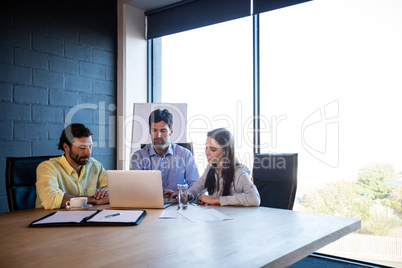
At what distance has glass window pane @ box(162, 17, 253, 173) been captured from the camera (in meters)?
3.62

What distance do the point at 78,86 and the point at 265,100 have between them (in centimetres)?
191

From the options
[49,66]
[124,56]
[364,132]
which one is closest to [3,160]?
[49,66]

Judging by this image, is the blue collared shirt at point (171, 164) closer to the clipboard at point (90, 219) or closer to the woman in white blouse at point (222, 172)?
the woman in white blouse at point (222, 172)

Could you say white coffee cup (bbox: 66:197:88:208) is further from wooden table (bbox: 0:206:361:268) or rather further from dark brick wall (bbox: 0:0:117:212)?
dark brick wall (bbox: 0:0:117:212)

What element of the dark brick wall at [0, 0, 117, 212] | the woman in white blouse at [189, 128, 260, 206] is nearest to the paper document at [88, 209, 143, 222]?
the woman in white blouse at [189, 128, 260, 206]

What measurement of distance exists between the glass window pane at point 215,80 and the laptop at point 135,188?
4.98 feet

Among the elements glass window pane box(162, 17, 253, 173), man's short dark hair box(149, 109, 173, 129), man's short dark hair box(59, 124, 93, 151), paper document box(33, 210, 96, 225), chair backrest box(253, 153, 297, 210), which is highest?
glass window pane box(162, 17, 253, 173)

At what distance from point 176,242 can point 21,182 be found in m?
1.36

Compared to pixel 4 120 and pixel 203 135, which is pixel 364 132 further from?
pixel 4 120

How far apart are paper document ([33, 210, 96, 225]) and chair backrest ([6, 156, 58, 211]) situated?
0.51m

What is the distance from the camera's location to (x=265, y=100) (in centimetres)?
351

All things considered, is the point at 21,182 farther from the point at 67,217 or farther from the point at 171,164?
the point at 171,164

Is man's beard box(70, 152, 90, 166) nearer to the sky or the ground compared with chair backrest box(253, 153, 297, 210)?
nearer to the sky

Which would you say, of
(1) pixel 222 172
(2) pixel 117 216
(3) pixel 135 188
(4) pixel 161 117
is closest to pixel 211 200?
(1) pixel 222 172
